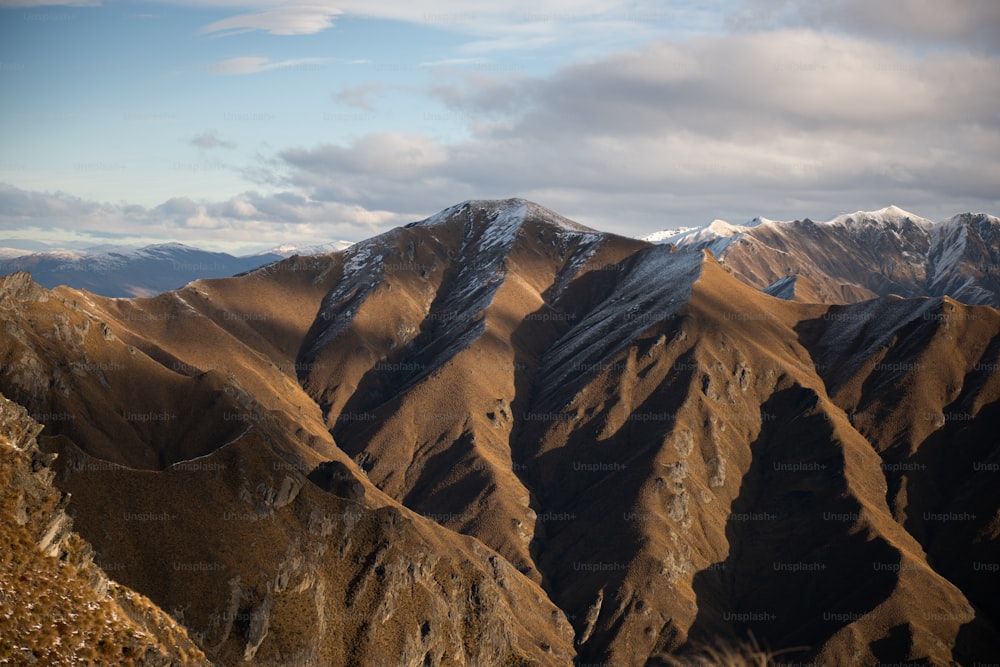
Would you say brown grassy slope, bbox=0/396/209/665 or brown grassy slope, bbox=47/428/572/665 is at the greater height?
brown grassy slope, bbox=0/396/209/665

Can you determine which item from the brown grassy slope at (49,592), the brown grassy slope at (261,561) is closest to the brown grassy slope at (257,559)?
the brown grassy slope at (261,561)

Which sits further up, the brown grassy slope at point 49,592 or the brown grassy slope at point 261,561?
the brown grassy slope at point 49,592

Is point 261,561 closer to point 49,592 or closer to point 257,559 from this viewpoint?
point 257,559

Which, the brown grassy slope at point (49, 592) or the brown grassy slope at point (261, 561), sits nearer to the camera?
the brown grassy slope at point (49, 592)

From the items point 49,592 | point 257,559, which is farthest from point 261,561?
point 49,592

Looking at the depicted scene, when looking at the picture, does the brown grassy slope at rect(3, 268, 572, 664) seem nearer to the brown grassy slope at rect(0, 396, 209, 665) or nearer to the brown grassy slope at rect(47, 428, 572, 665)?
the brown grassy slope at rect(47, 428, 572, 665)

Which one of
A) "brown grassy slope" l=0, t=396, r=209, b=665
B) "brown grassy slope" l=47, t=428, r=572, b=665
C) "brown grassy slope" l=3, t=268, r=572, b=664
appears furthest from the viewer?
"brown grassy slope" l=47, t=428, r=572, b=665

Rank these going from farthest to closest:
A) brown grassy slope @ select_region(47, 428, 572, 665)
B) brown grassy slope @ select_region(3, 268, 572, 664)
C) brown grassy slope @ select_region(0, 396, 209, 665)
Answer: brown grassy slope @ select_region(47, 428, 572, 665) → brown grassy slope @ select_region(3, 268, 572, 664) → brown grassy slope @ select_region(0, 396, 209, 665)

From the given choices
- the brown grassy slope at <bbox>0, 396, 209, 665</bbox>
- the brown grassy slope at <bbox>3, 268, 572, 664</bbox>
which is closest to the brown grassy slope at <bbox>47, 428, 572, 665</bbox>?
the brown grassy slope at <bbox>3, 268, 572, 664</bbox>

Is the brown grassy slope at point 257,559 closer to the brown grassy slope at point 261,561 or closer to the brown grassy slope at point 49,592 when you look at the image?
the brown grassy slope at point 261,561

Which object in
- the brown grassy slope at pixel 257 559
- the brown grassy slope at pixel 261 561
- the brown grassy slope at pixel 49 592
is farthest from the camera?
the brown grassy slope at pixel 261 561
